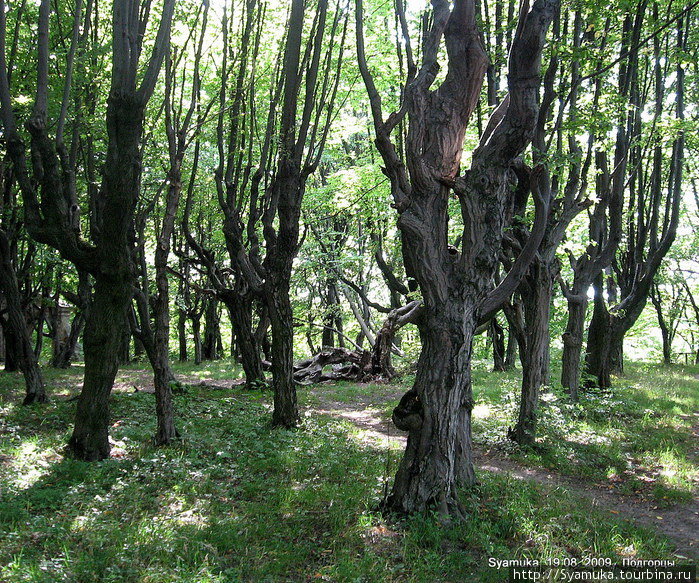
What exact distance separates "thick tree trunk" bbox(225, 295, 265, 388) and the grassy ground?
13.6ft

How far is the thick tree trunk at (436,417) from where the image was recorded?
554 cm

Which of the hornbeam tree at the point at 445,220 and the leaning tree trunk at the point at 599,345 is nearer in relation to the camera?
the hornbeam tree at the point at 445,220

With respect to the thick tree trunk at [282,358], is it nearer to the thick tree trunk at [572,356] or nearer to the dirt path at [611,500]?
the dirt path at [611,500]

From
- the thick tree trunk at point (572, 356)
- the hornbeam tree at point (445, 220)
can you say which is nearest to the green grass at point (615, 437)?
the thick tree trunk at point (572, 356)

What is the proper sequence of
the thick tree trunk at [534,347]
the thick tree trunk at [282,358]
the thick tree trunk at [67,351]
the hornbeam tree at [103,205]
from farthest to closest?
the thick tree trunk at [67,351] < the thick tree trunk at [282,358] < the thick tree trunk at [534,347] < the hornbeam tree at [103,205]

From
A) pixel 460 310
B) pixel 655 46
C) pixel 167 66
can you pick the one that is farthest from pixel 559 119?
pixel 167 66

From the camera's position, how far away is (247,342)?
1403 cm

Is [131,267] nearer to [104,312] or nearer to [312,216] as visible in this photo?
[104,312]

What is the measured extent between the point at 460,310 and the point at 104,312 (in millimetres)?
4651

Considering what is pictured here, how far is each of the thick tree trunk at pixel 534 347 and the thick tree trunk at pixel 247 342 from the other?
703cm

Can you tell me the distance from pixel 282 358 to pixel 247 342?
455cm

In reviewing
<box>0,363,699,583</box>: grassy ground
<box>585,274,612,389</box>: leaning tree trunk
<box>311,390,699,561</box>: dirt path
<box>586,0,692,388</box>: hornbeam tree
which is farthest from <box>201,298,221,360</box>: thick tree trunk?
<box>586,0,692,388</box>: hornbeam tree

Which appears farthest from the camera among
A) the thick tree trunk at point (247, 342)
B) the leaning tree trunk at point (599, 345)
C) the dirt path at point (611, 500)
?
the thick tree trunk at point (247, 342)

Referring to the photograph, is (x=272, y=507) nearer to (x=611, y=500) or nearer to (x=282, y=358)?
(x=282, y=358)
